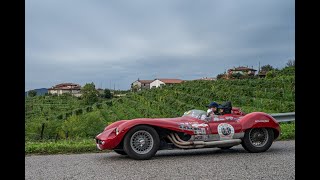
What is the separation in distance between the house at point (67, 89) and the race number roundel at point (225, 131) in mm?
52019

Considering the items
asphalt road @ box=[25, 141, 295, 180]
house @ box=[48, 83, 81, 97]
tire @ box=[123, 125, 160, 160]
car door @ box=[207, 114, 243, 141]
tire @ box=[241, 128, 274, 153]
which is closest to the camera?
asphalt road @ box=[25, 141, 295, 180]

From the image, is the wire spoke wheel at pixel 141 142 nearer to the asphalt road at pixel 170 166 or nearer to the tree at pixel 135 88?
the asphalt road at pixel 170 166

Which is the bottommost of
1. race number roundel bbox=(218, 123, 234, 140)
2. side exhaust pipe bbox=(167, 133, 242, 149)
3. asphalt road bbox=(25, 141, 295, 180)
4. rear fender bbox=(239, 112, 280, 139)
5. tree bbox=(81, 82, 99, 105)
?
asphalt road bbox=(25, 141, 295, 180)

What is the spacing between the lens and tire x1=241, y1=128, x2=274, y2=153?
8.05 meters

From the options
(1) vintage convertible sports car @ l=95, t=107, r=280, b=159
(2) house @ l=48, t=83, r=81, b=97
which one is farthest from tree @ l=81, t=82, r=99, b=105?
(1) vintage convertible sports car @ l=95, t=107, r=280, b=159

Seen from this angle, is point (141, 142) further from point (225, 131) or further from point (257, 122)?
point (257, 122)

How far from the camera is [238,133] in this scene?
8.04 m

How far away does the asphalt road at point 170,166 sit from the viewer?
17.9 ft

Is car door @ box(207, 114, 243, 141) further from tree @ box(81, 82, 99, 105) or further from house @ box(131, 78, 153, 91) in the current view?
house @ box(131, 78, 153, 91)

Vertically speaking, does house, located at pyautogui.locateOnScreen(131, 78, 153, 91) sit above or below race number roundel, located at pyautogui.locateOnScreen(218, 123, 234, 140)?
above

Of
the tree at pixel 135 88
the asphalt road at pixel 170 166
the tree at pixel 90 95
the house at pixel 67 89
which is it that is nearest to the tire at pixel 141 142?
the asphalt road at pixel 170 166
